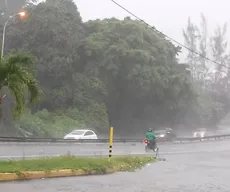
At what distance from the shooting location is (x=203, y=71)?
91812 mm

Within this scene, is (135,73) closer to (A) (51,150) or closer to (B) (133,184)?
(A) (51,150)

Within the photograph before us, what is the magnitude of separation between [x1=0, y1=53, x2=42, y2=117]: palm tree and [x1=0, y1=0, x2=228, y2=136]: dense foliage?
26768mm

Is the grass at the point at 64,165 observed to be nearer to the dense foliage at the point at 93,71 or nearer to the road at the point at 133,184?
the road at the point at 133,184

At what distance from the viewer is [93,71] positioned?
4778 centimetres

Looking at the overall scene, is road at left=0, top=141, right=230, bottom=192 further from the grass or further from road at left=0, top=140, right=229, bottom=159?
road at left=0, top=140, right=229, bottom=159

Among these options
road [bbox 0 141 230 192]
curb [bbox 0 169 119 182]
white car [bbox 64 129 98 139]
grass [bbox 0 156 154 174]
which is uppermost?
white car [bbox 64 129 98 139]

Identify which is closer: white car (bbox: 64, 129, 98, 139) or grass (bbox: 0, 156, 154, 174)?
grass (bbox: 0, 156, 154, 174)

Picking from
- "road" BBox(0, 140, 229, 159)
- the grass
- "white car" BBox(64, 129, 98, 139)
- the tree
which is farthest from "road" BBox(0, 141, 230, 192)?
the tree

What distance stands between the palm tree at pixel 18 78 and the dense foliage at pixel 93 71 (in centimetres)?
2677

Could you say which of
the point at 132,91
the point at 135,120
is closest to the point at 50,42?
the point at 132,91

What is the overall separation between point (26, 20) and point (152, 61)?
14.6 m

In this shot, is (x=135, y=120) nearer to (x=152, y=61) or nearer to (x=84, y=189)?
(x=152, y=61)

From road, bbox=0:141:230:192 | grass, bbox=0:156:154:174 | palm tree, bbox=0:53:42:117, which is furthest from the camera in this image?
grass, bbox=0:156:154:174

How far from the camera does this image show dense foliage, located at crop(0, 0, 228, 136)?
45.0 m
